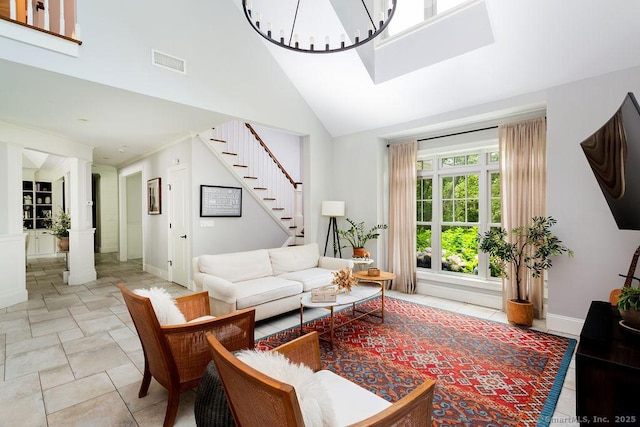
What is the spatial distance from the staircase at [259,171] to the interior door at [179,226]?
84 centimetres

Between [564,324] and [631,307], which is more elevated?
[631,307]

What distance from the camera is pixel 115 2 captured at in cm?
323

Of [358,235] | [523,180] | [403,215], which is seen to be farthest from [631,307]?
[358,235]

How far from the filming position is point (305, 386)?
1.04 meters

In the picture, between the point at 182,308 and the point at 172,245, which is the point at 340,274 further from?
the point at 172,245

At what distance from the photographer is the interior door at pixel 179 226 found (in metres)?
5.22

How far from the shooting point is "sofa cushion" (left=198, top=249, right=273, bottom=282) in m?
3.78

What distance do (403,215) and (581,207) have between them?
2.30 meters

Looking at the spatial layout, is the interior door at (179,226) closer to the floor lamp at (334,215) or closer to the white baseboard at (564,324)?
the floor lamp at (334,215)

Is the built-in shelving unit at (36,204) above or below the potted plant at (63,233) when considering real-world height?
above

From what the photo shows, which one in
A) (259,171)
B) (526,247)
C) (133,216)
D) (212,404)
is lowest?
(212,404)

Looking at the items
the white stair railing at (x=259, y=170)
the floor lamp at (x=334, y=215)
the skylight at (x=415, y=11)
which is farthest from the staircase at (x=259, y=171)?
the skylight at (x=415, y=11)

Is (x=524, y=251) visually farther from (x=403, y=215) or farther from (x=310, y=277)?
(x=310, y=277)

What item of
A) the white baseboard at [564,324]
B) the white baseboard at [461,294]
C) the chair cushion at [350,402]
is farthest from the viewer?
the white baseboard at [461,294]
